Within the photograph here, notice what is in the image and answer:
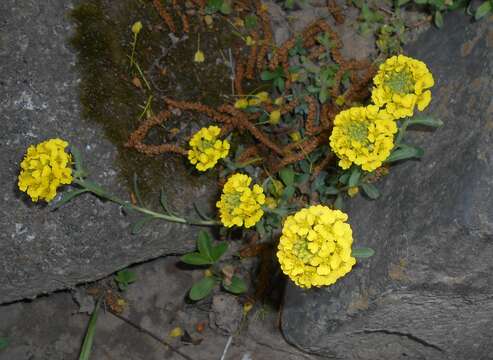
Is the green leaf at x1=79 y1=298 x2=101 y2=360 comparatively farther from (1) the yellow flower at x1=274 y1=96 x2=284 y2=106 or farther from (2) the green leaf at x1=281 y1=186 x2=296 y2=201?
(1) the yellow flower at x1=274 y1=96 x2=284 y2=106

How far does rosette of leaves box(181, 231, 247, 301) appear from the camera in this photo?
2.60 m

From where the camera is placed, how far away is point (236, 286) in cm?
277

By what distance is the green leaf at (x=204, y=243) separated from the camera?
258cm

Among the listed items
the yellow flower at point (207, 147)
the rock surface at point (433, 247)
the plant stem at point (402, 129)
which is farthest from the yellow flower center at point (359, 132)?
the yellow flower at point (207, 147)

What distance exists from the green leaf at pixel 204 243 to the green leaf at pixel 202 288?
19cm

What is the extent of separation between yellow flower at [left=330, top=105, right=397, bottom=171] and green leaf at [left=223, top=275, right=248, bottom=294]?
3.47 ft

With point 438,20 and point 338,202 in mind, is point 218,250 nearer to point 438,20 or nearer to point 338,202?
point 338,202

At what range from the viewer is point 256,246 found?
286 cm

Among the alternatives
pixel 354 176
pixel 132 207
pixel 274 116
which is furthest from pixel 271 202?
pixel 132 207

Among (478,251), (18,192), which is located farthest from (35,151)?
(478,251)

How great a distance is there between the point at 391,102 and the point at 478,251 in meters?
0.59

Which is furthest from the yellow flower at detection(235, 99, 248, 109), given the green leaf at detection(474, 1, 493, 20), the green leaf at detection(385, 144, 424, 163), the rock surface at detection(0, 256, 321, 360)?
the green leaf at detection(474, 1, 493, 20)

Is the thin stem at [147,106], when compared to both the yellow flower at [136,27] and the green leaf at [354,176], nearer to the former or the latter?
the yellow flower at [136,27]

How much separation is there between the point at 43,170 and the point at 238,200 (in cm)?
71
